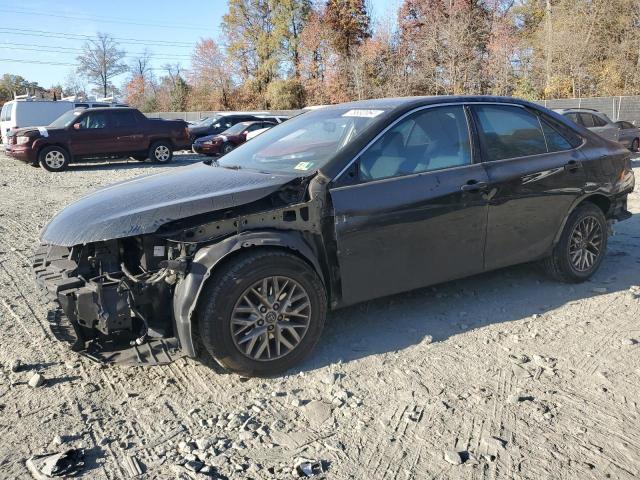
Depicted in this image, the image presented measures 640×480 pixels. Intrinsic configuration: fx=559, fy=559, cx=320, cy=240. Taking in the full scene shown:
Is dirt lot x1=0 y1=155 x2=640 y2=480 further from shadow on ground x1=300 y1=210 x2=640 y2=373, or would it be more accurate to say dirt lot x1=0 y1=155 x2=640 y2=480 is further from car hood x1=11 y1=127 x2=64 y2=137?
car hood x1=11 y1=127 x2=64 y2=137

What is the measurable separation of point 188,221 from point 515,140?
9.38ft

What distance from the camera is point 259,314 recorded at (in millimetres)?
3428

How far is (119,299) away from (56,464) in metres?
0.94

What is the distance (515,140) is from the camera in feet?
15.4

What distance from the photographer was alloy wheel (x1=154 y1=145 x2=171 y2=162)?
1727 centimetres

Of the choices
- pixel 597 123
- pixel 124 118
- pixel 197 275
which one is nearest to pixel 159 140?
pixel 124 118

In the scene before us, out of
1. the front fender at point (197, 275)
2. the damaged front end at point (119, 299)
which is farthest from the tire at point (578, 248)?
the damaged front end at point (119, 299)

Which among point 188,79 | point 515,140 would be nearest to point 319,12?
point 188,79

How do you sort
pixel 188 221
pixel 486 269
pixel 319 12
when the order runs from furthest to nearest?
1. pixel 319 12
2. pixel 486 269
3. pixel 188 221

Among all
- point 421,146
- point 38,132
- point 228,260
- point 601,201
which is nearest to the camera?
point 228,260

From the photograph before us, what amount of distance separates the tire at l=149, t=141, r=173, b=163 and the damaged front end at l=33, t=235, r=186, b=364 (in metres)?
14.3

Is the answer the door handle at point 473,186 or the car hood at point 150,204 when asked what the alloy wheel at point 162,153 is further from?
the door handle at point 473,186

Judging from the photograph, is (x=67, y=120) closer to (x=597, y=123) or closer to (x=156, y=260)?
(x=156, y=260)

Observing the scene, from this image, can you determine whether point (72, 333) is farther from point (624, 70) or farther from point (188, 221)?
point (624, 70)
